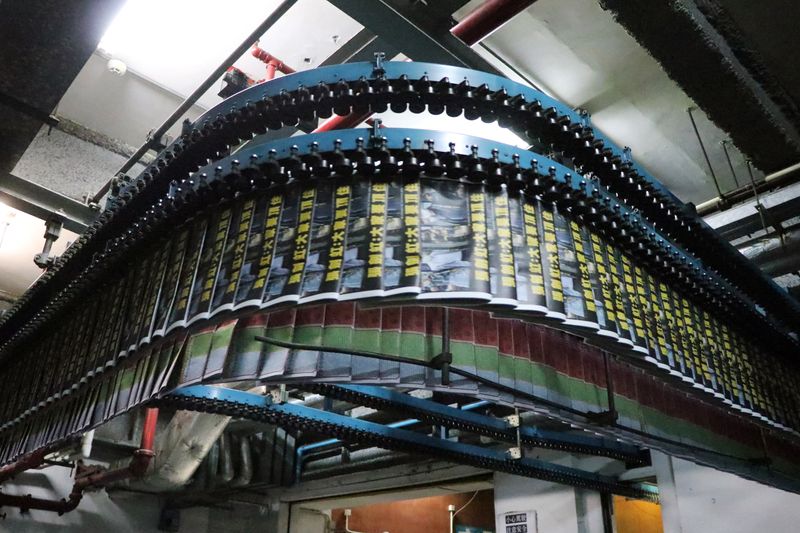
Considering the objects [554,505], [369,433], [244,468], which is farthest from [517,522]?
[244,468]

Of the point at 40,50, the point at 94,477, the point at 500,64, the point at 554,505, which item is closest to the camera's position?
the point at 40,50

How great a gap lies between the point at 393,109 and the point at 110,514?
6523 mm

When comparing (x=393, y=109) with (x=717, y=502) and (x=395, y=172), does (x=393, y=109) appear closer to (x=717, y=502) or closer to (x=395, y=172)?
(x=395, y=172)

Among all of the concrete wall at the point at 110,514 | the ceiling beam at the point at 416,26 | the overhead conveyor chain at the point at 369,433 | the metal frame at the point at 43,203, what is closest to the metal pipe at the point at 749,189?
the ceiling beam at the point at 416,26

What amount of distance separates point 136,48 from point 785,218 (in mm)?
3872

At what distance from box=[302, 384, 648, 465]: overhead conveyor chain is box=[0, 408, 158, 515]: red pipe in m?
3.04

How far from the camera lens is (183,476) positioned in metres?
5.79

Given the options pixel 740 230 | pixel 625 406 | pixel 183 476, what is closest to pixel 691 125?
pixel 740 230

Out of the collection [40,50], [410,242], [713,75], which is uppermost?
[713,75]

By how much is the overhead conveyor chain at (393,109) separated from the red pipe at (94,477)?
343 centimetres

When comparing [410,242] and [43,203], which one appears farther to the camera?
[43,203]

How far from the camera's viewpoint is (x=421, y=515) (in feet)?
28.8

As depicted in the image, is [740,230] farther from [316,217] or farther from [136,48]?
[136,48]

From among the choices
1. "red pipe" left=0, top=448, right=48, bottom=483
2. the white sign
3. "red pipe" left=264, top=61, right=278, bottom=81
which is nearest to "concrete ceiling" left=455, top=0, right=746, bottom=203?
"red pipe" left=264, top=61, right=278, bottom=81
